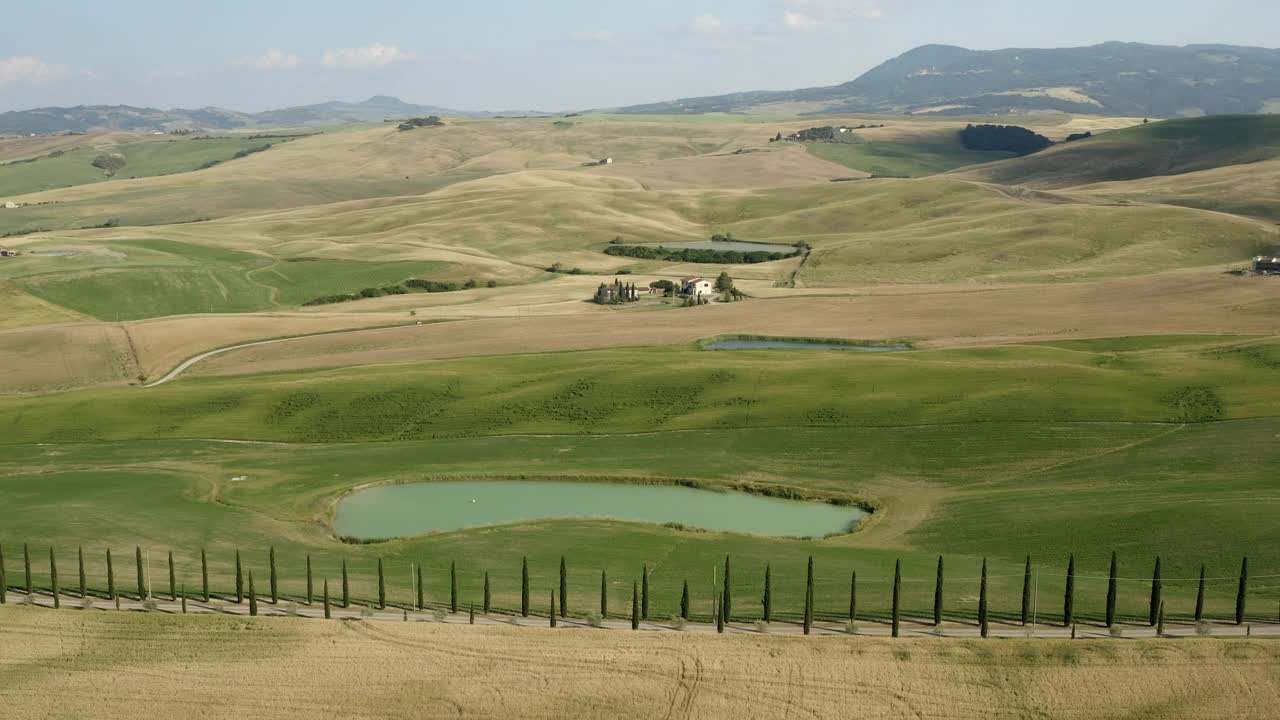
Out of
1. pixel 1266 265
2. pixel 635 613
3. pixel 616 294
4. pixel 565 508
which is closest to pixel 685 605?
pixel 635 613

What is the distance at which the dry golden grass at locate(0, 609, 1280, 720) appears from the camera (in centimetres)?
3956

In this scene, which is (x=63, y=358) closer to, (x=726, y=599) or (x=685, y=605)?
(x=685, y=605)

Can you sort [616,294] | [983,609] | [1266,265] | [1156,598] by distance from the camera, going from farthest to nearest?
[616,294]
[1266,265]
[1156,598]
[983,609]

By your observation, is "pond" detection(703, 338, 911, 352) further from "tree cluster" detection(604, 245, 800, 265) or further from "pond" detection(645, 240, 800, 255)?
"pond" detection(645, 240, 800, 255)

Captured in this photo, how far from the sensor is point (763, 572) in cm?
5403

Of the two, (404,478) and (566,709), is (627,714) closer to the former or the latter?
(566,709)

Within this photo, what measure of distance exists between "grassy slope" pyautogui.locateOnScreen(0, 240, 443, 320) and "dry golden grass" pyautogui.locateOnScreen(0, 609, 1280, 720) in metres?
104

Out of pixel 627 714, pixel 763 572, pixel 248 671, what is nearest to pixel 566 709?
pixel 627 714

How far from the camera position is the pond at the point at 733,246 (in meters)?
182

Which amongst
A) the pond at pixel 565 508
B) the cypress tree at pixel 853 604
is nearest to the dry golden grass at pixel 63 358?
the pond at pixel 565 508

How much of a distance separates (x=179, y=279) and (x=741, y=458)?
4156 inches

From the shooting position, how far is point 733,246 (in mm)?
187500

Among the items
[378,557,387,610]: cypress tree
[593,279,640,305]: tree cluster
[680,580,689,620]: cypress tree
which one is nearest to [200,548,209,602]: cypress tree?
[378,557,387,610]: cypress tree

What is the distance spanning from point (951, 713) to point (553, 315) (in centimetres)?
9050
